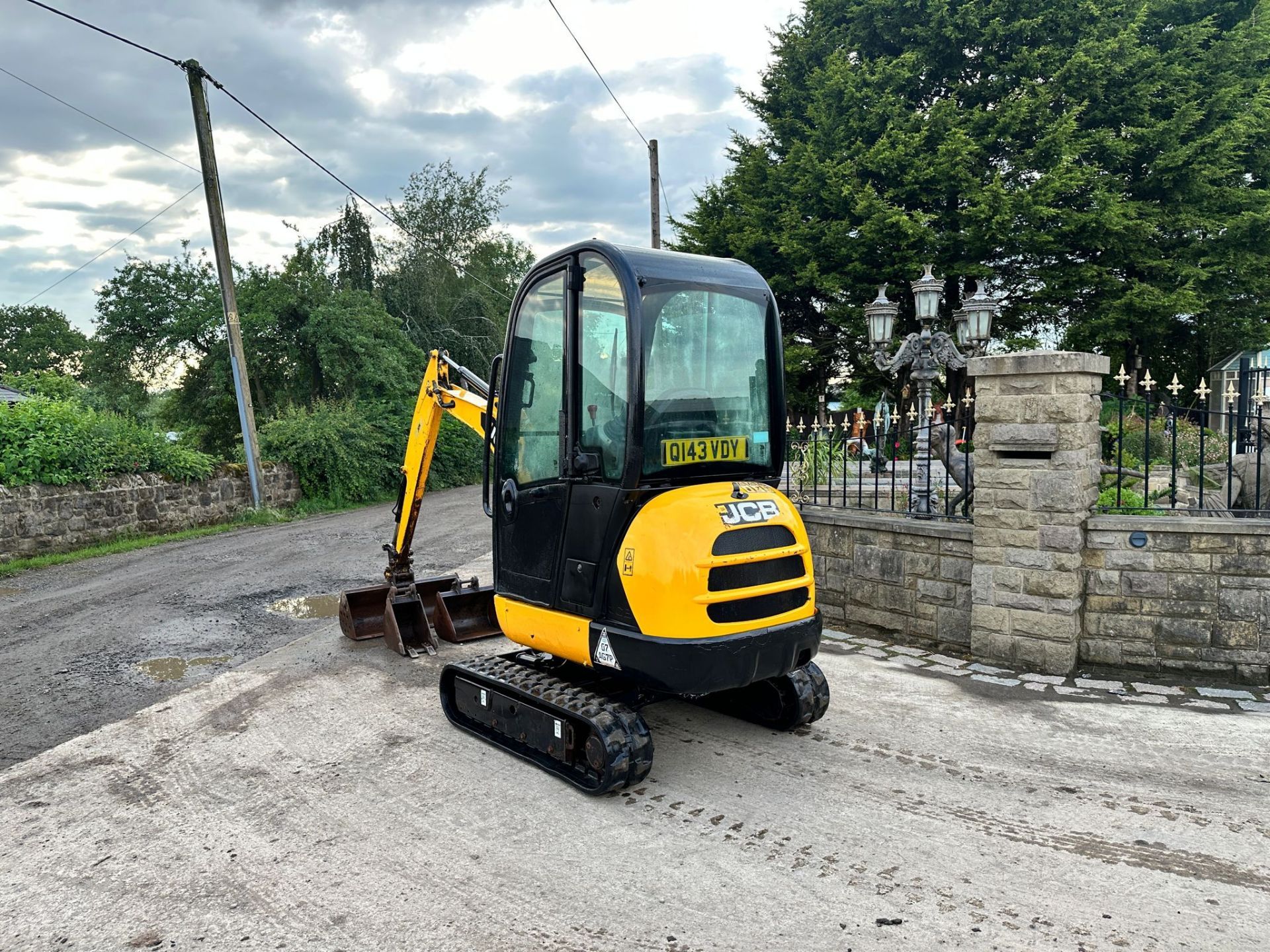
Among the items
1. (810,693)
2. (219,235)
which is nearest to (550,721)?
(810,693)

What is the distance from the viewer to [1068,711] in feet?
16.5

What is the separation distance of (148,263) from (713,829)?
22.0 metres

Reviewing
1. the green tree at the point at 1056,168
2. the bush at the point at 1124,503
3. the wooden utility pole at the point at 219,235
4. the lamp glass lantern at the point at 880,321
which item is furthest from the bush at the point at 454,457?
the bush at the point at 1124,503

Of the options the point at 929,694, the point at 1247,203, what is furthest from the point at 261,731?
the point at 1247,203

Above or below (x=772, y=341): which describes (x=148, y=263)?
above

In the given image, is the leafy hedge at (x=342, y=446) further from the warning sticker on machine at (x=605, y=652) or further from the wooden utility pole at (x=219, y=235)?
the warning sticker on machine at (x=605, y=652)

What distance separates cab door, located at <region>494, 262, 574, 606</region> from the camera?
14.2 ft

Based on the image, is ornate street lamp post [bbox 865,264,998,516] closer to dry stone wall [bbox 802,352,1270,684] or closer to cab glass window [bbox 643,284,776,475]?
dry stone wall [bbox 802,352,1270,684]

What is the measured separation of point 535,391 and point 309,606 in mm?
5306

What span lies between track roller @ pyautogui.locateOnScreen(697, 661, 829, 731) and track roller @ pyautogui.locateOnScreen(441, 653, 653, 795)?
87 centimetres

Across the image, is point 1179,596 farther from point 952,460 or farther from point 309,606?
point 309,606

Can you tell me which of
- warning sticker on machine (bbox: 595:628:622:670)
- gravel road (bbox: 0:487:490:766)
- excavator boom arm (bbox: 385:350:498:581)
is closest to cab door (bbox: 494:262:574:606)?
warning sticker on machine (bbox: 595:628:622:670)

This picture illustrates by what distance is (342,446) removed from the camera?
1800 centimetres

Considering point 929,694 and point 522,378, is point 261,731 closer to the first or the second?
point 522,378
